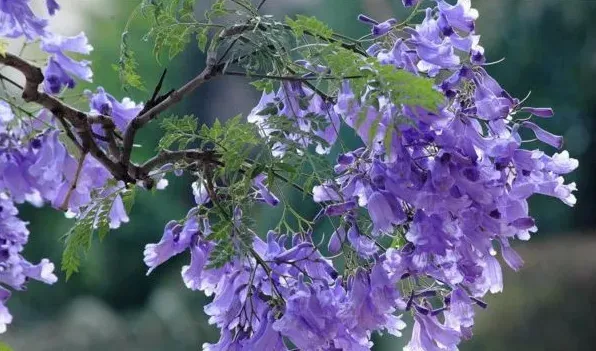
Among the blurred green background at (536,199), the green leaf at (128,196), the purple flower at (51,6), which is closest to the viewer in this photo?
the purple flower at (51,6)

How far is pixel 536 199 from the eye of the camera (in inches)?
61.8

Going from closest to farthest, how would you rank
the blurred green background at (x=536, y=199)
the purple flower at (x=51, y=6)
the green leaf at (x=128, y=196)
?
the purple flower at (x=51, y=6)
the green leaf at (x=128, y=196)
the blurred green background at (x=536, y=199)

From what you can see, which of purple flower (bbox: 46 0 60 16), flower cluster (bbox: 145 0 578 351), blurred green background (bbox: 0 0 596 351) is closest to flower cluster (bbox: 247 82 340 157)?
flower cluster (bbox: 145 0 578 351)

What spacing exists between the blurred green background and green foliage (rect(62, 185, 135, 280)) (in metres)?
0.97

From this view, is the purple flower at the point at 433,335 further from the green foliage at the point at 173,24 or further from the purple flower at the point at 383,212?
the green foliage at the point at 173,24

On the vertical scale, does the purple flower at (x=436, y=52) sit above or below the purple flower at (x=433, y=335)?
above

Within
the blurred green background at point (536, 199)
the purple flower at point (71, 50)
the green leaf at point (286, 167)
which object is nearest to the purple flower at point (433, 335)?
the green leaf at point (286, 167)

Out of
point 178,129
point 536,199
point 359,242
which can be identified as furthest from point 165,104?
point 536,199

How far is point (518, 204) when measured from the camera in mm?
432

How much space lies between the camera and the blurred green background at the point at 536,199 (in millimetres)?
1563

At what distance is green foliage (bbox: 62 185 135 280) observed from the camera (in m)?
0.47

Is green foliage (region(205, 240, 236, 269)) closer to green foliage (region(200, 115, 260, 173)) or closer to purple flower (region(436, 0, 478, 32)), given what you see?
green foliage (region(200, 115, 260, 173))

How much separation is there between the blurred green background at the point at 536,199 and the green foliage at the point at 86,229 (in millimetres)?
975

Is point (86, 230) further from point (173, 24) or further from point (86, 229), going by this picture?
point (173, 24)
